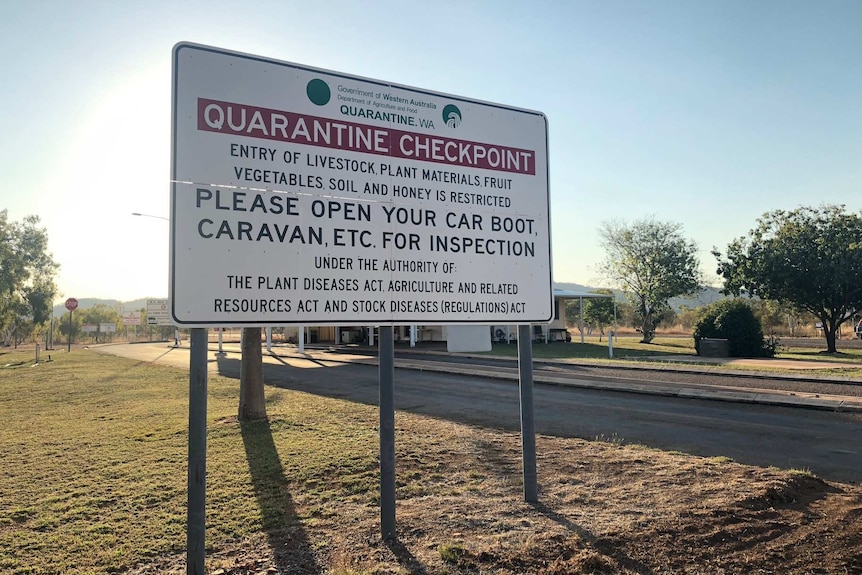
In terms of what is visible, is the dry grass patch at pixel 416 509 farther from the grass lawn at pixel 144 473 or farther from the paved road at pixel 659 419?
the paved road at pixel 659 419

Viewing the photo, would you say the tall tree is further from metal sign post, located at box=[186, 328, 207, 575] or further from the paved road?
metal sign post, located at box=[186, 328, 207, 575]

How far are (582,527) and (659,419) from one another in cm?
546

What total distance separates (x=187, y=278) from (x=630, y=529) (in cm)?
352

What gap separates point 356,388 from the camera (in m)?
13.3

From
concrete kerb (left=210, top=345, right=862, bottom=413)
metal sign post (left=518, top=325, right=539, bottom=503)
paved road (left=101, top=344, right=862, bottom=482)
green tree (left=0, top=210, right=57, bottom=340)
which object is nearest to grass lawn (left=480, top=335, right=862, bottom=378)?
concrete kerb (left=210, top=345, right=862, bottom=413)

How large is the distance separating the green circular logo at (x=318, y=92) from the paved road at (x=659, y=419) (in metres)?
5.46

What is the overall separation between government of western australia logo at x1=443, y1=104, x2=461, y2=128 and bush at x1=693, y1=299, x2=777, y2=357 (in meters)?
21.6

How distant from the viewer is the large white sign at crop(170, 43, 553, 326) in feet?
12.7

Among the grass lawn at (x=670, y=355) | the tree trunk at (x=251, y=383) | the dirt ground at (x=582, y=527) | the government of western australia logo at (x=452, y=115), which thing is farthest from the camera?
the grass lawn at (x=670, y=355)

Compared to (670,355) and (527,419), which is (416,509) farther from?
(670,355)

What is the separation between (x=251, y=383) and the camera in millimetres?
8719

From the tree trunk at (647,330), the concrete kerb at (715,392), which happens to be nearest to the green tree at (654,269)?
the tree trunk at (647,330)

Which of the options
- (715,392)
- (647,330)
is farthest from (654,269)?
(715,392)

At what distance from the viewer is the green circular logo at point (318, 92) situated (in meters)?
4.42
